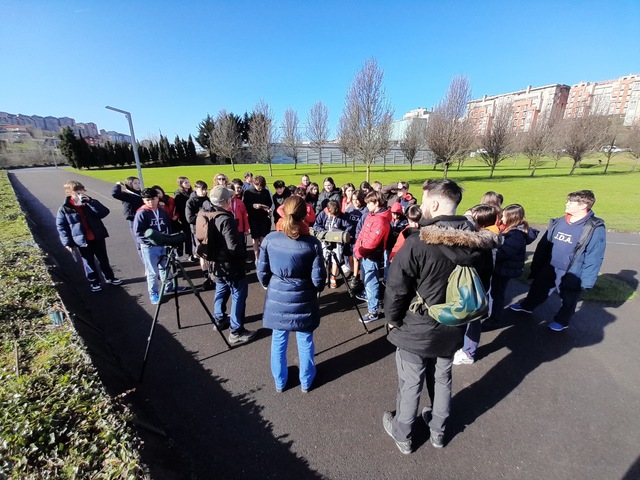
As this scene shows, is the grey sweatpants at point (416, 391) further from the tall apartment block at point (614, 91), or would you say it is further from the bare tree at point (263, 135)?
the tall apartment block at point (614, 91)

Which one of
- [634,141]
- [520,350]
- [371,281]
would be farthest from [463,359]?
[634,141]

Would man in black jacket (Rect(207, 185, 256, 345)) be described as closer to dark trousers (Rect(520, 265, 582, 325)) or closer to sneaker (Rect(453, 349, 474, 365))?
sneaker (Rect(453, 349, 474, 365))

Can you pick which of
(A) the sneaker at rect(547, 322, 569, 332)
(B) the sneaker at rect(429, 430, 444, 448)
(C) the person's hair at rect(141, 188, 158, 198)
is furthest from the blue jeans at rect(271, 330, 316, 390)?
(A) the sneaker at rect(547, 322, 569, 332)

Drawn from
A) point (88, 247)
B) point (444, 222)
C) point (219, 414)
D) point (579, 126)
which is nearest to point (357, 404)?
point (219, 414)

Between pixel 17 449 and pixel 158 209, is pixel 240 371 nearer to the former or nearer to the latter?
→ pixel 17 449

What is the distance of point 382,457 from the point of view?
251 cm

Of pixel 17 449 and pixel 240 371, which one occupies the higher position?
pixel 17 449

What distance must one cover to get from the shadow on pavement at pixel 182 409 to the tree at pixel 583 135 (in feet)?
149

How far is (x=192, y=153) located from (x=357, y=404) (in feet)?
194

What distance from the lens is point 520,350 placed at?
3.92 meters

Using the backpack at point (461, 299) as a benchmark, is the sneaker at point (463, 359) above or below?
below

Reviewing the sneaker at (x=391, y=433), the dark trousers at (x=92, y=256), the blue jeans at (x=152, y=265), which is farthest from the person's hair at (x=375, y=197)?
the dark trousers at (x=92, y=256)

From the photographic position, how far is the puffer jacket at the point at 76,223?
17.0 ft

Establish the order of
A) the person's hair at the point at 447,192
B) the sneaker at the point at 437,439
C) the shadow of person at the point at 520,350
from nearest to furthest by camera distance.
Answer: the person's hair at the point at 447,192 < the sneaker at the point at 437,439 < the shadow of person at the point at 520,350
